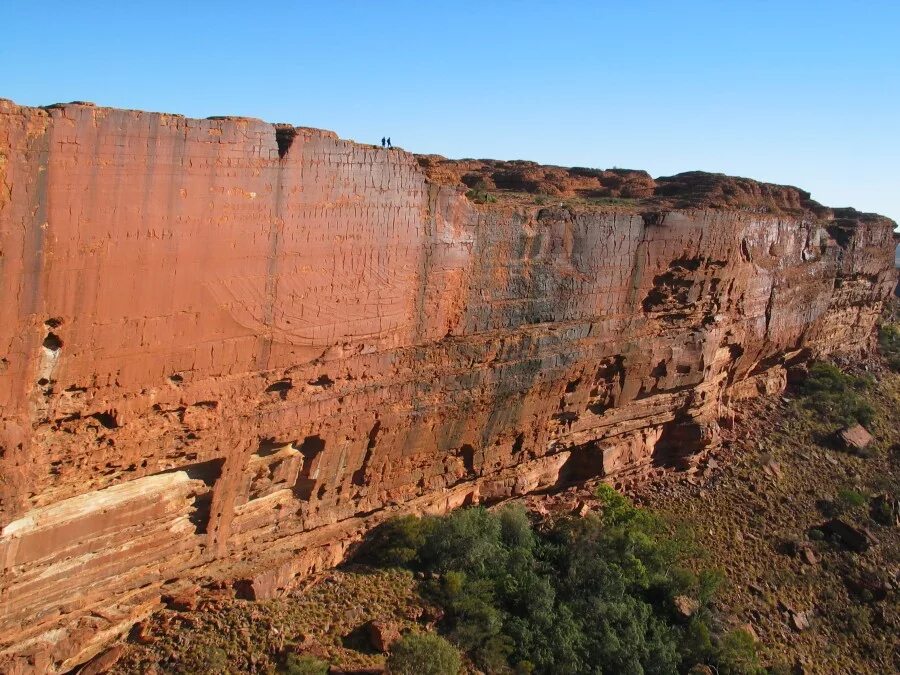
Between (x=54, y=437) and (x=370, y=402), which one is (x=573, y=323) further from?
(x=54, y=437)

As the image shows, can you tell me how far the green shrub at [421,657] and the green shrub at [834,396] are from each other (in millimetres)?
14390

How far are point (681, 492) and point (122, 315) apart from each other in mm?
12257

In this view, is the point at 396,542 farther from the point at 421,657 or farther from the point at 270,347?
the point at 270,347

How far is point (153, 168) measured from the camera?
7770 millimetres

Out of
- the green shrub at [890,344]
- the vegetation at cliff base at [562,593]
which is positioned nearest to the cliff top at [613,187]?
the vegetation at cliff base at [562,593]

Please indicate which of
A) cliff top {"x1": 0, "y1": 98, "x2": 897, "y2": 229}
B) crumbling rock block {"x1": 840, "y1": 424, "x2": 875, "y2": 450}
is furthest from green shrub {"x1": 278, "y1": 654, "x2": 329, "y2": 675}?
crumbling rock block {"x1": 840, "y1": 424, "x2": 875, "y2": 450}

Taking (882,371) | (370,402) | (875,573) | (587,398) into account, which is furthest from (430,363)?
(882,371)

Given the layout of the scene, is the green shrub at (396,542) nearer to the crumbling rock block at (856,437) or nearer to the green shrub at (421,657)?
the green shrub at (421,657)

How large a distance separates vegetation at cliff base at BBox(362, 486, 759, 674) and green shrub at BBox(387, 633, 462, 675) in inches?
35.9

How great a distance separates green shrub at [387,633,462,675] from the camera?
9305 millimetres

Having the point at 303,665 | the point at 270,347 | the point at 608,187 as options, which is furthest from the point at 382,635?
the point at 608,187

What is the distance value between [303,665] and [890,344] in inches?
1005

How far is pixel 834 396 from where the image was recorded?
2056 centimetres

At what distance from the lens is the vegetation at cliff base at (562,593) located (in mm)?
10930
